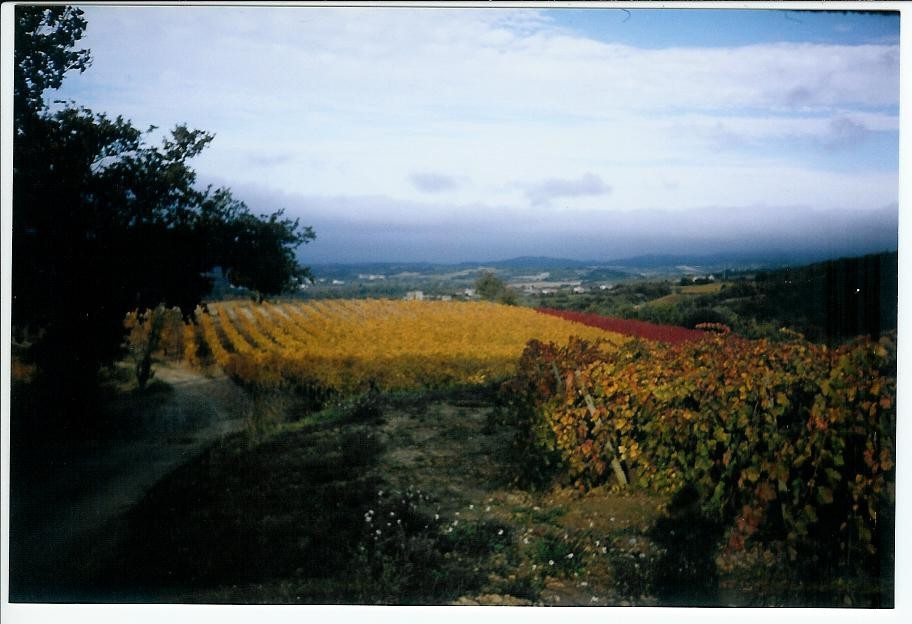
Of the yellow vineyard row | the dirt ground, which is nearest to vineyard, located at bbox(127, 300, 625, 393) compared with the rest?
the yellow vineyard row

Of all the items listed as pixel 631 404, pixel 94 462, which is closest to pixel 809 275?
pixel 631 404

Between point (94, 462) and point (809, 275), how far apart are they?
385cm

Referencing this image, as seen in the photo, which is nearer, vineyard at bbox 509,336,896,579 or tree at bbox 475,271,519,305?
vineyard at bbox 509,336,896,579

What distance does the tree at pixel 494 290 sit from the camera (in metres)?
4.50

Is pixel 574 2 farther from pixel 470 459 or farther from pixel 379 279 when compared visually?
pixel 470 459

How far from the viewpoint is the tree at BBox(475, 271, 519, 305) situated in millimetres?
4504

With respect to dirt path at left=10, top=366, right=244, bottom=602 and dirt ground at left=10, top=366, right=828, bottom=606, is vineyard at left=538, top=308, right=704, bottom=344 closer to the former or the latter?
dirt ground at left=10, top=366, right=828, bottom=606

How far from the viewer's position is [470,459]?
4465 millimetres

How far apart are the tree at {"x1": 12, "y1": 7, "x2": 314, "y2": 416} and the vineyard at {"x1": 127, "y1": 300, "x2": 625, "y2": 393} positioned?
0.51 feet

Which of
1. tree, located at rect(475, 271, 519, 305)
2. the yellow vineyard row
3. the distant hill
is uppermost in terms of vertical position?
the distant hill

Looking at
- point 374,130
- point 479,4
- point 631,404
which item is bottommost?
point 631,404

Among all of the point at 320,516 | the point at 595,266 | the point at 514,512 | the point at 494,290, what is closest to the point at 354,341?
the point at 494,290

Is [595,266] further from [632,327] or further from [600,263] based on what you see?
[632,327]

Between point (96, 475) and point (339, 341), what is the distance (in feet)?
4.80
